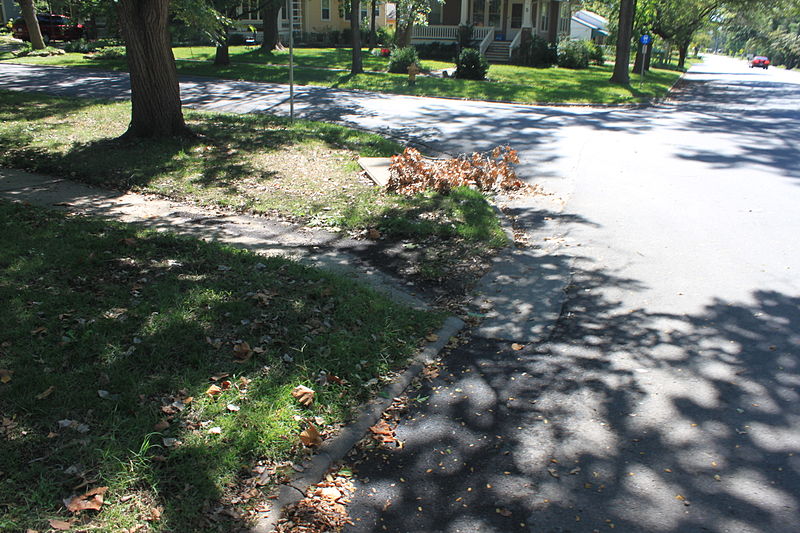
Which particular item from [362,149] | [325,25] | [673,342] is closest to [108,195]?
[362,149]

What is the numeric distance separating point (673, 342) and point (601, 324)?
0.62 m

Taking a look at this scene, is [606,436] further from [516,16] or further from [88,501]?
[516,16]

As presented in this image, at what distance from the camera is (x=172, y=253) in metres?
6.62

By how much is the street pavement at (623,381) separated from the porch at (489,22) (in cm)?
3509

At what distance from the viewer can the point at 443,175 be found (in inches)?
397

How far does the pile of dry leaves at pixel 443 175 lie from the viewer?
32.6 feet

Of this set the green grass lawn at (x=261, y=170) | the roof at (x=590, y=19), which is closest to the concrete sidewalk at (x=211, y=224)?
the green grass lawn at (x=261, y=170)

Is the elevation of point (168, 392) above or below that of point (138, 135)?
below

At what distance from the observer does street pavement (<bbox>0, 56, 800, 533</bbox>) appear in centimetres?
356

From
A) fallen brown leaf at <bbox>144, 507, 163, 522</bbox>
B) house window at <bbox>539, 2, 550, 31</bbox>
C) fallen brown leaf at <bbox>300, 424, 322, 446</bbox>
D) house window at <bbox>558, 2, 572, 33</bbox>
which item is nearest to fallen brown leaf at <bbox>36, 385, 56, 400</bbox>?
fallen brown leaf at <bbox>144, 507, 163, 522</bbox>

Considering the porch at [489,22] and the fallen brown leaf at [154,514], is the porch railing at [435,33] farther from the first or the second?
the fallen brown leaf at [154,514]

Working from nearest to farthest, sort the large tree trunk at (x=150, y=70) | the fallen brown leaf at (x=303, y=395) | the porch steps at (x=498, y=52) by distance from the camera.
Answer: the fallen brown leaf at (x=303, y=395)
the large tree trunk at (x=150, y=70)
the porch steps at (x=498, y=52)

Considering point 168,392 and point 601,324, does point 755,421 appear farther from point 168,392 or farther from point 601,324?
point 168,392

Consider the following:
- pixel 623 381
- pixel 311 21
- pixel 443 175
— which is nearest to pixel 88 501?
pixel 623 381
